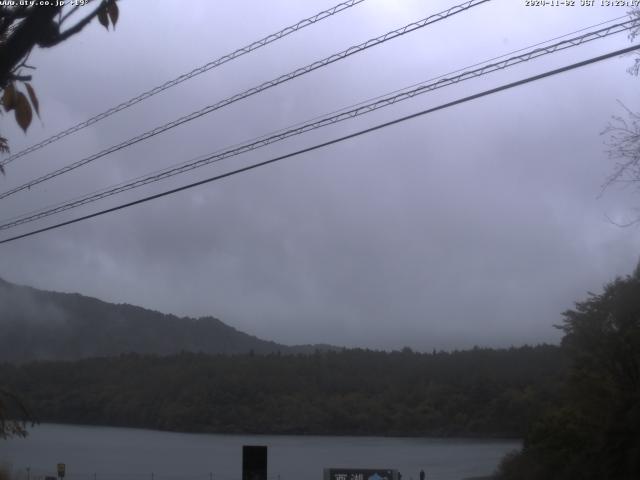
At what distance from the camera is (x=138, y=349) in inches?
3654

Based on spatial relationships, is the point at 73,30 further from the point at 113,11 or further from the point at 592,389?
the point at 592,389

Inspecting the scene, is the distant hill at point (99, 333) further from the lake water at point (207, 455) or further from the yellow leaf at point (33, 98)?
the yellow leaf at point (33, 98)

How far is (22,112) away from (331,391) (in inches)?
3441

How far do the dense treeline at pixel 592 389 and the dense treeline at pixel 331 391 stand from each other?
23659 millimetres

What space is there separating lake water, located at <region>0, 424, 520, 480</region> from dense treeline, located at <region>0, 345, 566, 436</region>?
2.15 m


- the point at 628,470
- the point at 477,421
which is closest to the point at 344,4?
the point at 628,470

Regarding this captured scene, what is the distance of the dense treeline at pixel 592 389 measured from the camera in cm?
2641

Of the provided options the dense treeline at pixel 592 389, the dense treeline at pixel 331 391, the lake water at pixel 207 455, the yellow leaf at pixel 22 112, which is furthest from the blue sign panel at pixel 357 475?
the dense treeline at pixel 331 391

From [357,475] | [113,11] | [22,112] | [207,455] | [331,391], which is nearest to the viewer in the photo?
[22,112]

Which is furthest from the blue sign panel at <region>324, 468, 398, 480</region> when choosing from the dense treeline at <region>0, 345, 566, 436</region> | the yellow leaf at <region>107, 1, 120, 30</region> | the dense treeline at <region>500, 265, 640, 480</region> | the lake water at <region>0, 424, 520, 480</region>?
the dense treeline at <region>0, 345, 566, 436</region>

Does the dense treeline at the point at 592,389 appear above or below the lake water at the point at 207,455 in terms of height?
above

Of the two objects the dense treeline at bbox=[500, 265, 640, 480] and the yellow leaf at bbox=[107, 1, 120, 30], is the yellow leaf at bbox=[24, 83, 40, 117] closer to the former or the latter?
the yellow leaf at bbox=[107, 1, 120, 30]

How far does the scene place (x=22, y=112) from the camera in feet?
13.3

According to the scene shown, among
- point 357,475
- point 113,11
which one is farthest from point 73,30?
point 357,475
